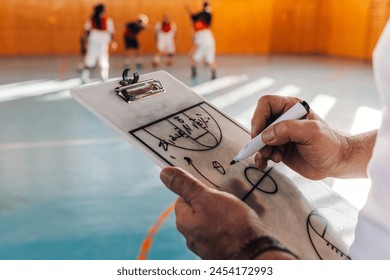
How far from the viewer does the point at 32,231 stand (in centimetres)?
343

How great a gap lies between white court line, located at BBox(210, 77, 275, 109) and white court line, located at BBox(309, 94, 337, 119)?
1.34m

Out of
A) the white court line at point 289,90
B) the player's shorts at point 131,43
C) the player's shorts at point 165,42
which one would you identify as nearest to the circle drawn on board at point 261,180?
the white court line at point 289,90

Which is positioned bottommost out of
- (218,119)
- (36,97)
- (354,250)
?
(36,97)

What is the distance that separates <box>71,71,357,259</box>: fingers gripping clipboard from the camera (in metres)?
1.19

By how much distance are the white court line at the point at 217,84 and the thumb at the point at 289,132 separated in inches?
306

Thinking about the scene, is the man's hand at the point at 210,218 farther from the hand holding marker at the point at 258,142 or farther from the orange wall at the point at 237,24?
the orange wall at the point at 237,24

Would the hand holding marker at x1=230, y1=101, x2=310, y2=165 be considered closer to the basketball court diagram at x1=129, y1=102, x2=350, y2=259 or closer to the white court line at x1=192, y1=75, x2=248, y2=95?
the basketball court diagram at x1=129, y1=102, x2=350, y2=259

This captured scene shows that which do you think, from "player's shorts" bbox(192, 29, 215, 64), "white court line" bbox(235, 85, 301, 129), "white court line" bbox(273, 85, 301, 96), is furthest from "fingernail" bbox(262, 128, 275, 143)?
"player's shorts" bbox(192, 29, 215, 64)

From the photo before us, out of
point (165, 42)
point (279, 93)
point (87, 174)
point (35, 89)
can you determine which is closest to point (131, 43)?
point (165, 42)

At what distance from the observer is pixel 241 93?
372 inches
